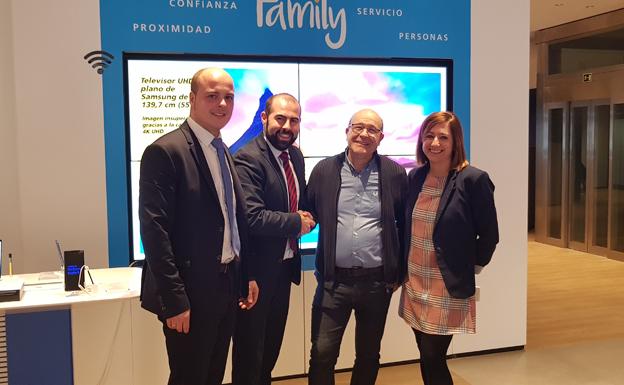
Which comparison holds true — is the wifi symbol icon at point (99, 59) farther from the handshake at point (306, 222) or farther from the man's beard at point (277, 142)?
the handshake at point (306, 222)

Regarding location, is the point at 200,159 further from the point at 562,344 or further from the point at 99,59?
the point at 562,344

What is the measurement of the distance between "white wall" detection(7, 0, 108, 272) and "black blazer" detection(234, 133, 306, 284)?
3.86 feet

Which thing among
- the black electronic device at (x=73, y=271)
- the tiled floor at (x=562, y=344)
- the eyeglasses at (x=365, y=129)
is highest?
the eyeglasses at (x=365, y=129)

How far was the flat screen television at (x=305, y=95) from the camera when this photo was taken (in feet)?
11.5

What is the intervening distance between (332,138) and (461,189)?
1387mm

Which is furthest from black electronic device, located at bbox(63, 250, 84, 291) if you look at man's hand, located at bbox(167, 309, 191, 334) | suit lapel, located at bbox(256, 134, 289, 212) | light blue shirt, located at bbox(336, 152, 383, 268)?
light blue shirt, located at bbox(336, 152, 383, 268)

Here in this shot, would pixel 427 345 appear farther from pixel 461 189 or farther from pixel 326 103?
pixel 326 103

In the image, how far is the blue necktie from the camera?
2.35 m

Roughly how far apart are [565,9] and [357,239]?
665cm

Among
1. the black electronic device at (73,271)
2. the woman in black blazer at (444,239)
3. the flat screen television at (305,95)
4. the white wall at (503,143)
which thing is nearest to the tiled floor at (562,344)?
the white wall at (503,143)

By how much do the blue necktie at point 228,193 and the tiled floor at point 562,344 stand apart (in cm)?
177

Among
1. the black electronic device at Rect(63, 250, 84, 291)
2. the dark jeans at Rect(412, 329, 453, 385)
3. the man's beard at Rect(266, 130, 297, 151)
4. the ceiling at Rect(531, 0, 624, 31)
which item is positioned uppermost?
the ceiling at Rect(531, 0, 624, 31)

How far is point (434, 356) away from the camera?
2.74 m

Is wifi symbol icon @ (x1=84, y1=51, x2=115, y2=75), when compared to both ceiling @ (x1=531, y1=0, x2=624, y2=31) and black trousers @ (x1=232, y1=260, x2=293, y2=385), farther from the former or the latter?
ceiling @ (x1=531, y1=0, x2=624, y2=31)
